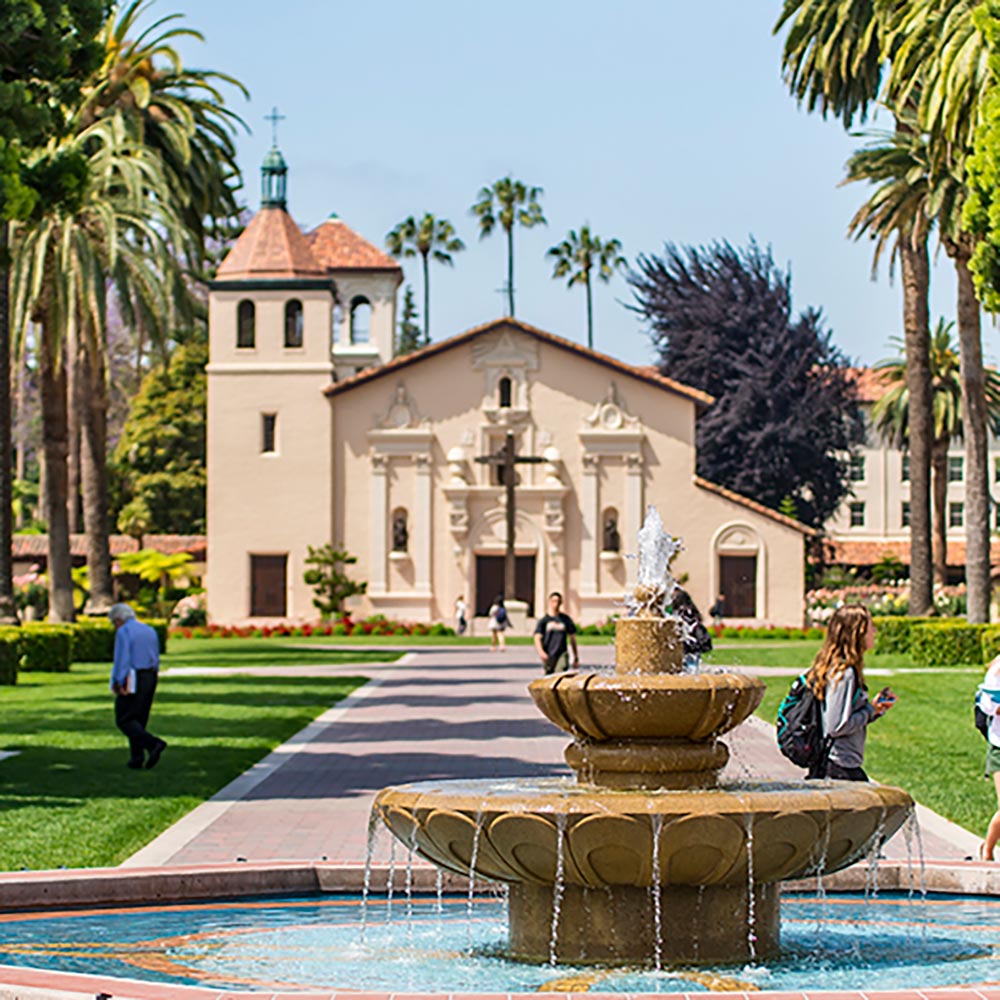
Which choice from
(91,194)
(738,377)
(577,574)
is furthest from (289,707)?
(738,377)

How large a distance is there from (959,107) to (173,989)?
937 inches

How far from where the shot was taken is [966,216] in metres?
25.1

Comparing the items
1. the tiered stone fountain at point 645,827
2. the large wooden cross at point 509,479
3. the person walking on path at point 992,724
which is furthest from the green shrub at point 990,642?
the large wooden cross at point 509,479

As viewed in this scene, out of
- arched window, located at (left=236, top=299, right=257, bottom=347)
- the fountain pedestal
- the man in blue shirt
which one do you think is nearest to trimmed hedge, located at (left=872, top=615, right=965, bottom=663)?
the man in blue shirt

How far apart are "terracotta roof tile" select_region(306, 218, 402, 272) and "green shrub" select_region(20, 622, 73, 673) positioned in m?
43.2

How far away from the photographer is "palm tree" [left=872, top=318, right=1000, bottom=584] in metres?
66.4

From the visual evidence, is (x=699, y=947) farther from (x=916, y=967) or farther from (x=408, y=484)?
(x=408, y=484)

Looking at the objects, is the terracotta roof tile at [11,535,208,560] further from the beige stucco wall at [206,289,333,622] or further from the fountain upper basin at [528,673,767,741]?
the fountain upper basin at [528,673,767,741]

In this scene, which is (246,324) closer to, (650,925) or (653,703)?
(653,703)

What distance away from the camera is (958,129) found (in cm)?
2809

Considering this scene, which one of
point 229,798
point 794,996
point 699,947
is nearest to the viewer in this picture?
point 794,996

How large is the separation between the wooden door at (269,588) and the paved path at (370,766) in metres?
28.5

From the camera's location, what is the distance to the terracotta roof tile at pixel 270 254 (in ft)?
199

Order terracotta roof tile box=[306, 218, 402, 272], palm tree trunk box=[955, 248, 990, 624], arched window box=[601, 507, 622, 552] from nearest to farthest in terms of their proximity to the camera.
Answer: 1. palm tree trunk box=[955, 248, 990, 624]
2. arched window box=[601, 507, 622, 552]
3. terracotta roof tile box=[306, 218, 402, 272]
